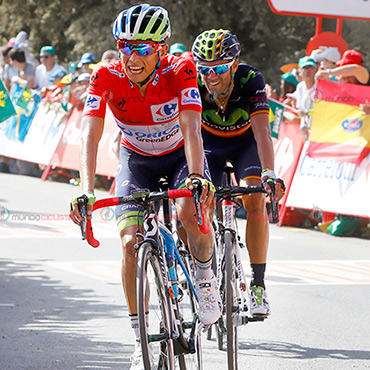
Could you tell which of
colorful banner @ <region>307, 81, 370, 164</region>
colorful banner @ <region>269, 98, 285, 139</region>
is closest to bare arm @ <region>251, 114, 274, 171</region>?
colorful banner @ <region>307, 81, 370, 164</region>

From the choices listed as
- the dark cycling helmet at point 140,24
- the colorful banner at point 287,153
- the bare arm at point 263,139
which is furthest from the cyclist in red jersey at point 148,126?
the colorful banner at point 287,153

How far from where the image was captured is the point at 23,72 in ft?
67.9

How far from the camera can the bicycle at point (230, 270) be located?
19.4 feet

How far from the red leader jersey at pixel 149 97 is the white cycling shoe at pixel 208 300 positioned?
3.04 feet

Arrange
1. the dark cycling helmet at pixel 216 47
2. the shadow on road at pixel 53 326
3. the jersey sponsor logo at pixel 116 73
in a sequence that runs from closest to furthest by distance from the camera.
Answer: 1. the jersey sponsor logo at pixel 116 73
2. the shadow on road at pixel 53 326
3. the dark cycling helmet at pixel 216 47

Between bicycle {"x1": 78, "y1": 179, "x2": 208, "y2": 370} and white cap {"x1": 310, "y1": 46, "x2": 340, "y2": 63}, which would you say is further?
white cap {"x1": 310, "y1": 46, "x2": 340, "y2": 63}

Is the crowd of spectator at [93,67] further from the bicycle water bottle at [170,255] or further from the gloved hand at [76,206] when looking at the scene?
the gloved hand at [76,206]

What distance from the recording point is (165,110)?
224 inches

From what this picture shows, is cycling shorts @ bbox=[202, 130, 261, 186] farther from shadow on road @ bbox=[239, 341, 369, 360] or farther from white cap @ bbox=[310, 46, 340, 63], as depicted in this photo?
white cap @ bbox=[310, 46, 340, 63]

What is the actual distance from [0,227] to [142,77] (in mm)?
7987

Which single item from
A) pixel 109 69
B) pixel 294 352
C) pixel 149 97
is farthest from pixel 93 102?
pixel 294 352

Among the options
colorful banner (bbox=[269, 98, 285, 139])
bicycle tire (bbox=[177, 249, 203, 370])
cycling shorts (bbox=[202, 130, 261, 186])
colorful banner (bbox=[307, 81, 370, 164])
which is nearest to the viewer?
bicycle tire (bbox=[177, 249, 203, 370])

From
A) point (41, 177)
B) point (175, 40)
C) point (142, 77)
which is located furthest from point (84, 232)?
point (175, 40)

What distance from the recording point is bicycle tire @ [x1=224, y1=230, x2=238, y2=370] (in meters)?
5.88
